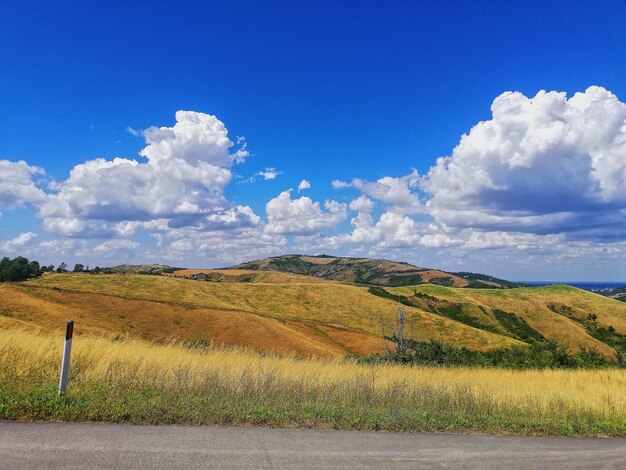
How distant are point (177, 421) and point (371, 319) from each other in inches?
3135

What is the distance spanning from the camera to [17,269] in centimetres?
8319

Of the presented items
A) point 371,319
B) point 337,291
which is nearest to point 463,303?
point 337,291

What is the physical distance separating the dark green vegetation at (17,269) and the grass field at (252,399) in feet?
275

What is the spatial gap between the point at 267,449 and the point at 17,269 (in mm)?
94218

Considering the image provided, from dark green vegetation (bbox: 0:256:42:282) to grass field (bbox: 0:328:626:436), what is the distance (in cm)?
8392

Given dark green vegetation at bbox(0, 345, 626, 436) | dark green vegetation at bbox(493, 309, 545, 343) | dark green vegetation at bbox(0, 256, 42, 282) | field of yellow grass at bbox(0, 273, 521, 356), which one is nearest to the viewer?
dark green vegetation at bbox(0, 345, 626, 436)

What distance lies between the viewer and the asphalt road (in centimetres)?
570

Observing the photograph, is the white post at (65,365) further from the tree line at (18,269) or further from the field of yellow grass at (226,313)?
the tree line at (18,269)

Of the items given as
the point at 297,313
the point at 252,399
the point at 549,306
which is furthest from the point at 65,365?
the point at 549,306

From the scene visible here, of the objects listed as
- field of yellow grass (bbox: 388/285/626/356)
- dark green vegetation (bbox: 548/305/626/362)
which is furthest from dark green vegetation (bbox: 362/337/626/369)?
field of yellow grass (bbox: 388/285/626/356)

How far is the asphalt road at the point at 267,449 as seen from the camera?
225 inches

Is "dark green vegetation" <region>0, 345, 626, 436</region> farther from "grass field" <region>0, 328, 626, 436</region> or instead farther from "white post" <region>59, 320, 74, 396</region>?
"white post" <region>59, 320, 74, 396</region>

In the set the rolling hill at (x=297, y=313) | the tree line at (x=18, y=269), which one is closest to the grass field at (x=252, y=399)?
the rolling hill at (x=297, y=313)

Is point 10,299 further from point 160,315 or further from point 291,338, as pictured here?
point 291,338
